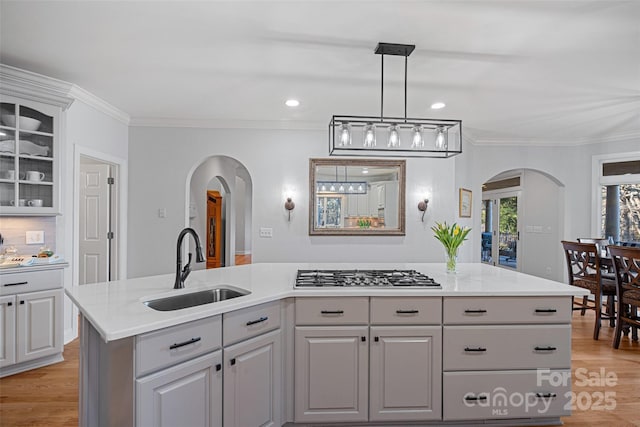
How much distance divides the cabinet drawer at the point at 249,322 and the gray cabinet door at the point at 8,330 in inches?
87.2

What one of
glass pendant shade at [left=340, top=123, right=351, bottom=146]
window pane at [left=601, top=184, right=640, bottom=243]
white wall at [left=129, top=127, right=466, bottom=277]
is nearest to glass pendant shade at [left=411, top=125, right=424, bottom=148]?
glass pendant shade at [left=340, top=123, right=351, bottom=146]

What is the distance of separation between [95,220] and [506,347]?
461 centimetres

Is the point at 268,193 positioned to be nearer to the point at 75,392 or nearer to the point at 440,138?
the point at 440,138

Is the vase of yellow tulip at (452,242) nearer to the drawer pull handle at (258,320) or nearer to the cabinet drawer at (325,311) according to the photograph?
the cabinet drawer at (325,311)

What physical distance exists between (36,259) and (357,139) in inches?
147

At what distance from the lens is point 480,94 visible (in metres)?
3.79

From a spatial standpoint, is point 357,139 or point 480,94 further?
point 357,139

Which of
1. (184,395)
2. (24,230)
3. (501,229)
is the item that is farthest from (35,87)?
(501,229)

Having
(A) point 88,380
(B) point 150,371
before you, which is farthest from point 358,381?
(A) point 88,380

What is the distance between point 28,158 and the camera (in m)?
3.12

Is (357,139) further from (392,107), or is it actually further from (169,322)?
(169,322)

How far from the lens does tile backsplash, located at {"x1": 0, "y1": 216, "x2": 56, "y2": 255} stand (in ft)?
10.5

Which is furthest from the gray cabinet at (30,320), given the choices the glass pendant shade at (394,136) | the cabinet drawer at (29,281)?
the glass pendant shade at (394,136)

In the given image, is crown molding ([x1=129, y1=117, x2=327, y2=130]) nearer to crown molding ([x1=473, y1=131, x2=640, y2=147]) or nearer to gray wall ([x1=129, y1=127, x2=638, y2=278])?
gray wall ([x1=129, y1=127, x2=638, y2=278])
